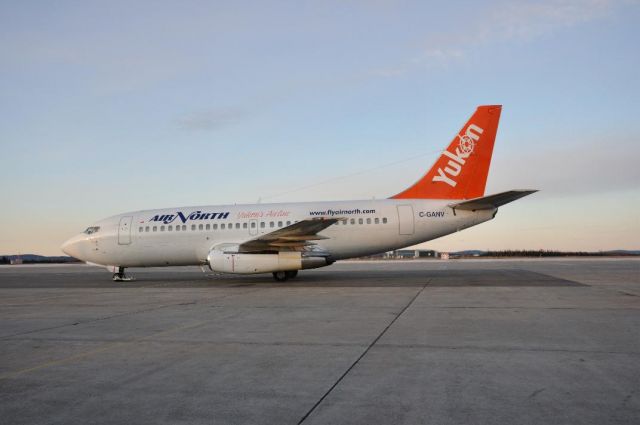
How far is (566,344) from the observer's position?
21.2 ft

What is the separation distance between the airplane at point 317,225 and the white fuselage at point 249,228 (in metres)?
0.04

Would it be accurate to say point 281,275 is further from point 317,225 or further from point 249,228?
point 317,225

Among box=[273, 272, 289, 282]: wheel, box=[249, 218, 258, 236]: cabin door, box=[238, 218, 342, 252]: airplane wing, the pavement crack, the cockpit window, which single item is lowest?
the pavement crack

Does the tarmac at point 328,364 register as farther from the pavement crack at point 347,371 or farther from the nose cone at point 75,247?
the nose cone at point 75,247

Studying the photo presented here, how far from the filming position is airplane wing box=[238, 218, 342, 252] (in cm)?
1748

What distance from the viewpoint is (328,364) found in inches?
218

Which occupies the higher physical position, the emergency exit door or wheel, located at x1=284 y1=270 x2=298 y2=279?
the emergency exit door

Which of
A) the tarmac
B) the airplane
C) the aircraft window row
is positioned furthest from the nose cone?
the tarmac

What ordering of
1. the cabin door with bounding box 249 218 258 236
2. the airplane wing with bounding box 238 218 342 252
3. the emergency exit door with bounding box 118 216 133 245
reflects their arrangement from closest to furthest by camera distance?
the airplane wing with bounding box 238 218 342 252, the cabin door with bounding box 249 218 258 236, the emergency exit door with bounding box 118 216 133 245

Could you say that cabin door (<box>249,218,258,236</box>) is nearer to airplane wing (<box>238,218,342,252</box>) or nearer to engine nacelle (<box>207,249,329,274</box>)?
airplane wing (<box>238,218,342,252</box>)

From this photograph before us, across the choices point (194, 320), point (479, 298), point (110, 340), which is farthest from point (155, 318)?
point (479, 298)

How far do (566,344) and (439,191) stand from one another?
44.9 ft

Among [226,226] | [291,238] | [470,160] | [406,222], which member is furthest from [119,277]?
[470,160]

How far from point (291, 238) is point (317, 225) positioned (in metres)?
1.18
